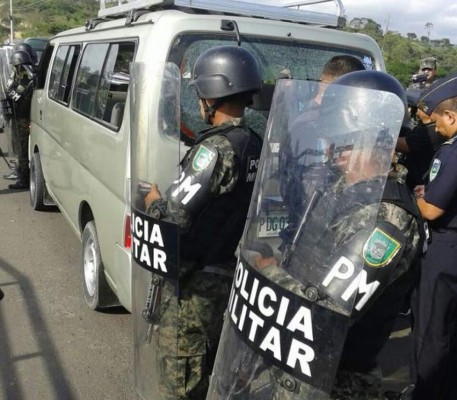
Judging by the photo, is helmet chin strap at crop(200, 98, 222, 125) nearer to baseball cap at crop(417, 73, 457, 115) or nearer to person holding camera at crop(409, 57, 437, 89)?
baseball cap at crop(417, 73, 457, 115)

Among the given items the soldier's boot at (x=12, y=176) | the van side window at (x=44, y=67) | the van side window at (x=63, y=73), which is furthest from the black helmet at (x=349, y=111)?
the soldier's boot at (x=12, y=176)

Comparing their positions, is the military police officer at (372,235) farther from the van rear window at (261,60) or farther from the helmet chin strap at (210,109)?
the van rear window at (261,60)

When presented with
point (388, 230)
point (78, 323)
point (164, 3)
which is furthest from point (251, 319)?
point (78, 323)

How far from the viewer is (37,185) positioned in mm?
6168

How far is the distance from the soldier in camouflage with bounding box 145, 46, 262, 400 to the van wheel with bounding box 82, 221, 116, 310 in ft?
4.74

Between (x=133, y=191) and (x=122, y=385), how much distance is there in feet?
4.76

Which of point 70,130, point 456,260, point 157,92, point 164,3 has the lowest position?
point 456,260

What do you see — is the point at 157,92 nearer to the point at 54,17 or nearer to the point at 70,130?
the point at 70,130

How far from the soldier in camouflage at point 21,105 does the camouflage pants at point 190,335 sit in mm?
5372

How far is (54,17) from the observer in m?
77.0

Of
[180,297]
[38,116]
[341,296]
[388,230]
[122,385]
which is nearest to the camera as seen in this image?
[341,296]

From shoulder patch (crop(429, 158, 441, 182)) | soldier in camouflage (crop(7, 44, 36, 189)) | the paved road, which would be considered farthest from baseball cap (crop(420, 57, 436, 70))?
soldier in camouflage (crop(7, 44, 36, 189))

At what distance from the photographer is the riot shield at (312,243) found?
1330 mm

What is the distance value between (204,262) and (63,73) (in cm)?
332
